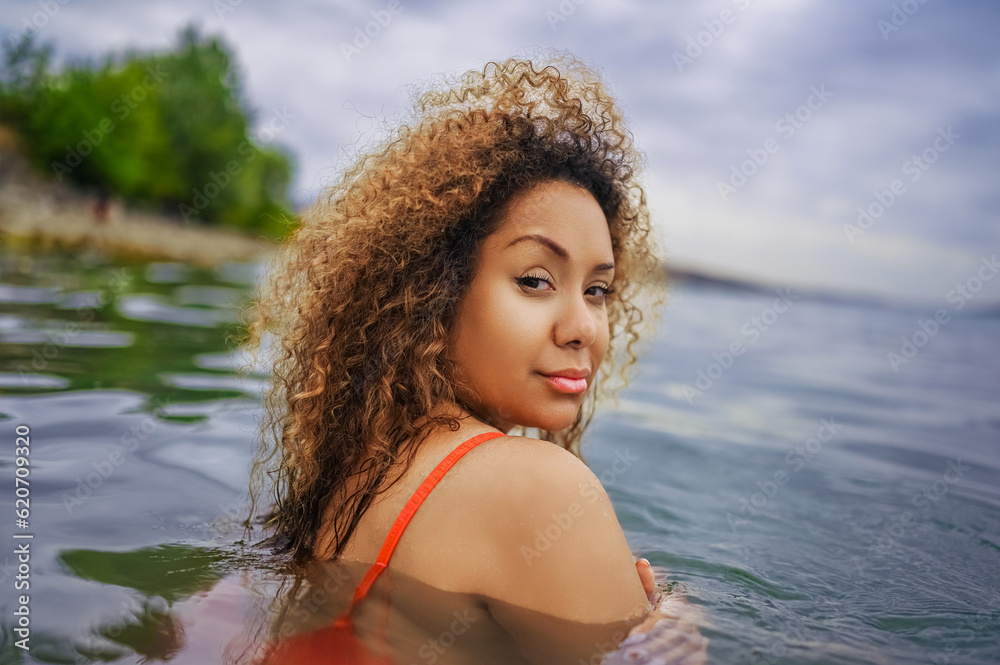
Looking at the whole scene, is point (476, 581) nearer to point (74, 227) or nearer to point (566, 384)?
point (566, 384)

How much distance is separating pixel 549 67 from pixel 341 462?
164 centimetres

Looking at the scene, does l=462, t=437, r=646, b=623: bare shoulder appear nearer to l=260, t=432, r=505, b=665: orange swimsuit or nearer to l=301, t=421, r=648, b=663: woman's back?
l=301, t=421, r=648, b=663: woman's back

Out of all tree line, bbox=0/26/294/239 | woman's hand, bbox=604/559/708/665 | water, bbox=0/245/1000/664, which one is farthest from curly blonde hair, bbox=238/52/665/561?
tree line, bbox=0/26/294/239

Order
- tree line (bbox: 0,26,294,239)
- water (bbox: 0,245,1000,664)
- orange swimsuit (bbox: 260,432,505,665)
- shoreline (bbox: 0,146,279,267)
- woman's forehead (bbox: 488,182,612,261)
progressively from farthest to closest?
tree line (bbox: 0,26,294,239) < shoreline (bbox: 0,146,279,267) < woman's forehead (bbox: 488,182,612,261) < water (bbox: 0,245,1000,664) < orange swimsuit (bbox: 260,432,505,665)

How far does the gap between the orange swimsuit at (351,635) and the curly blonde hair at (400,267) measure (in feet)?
0.54

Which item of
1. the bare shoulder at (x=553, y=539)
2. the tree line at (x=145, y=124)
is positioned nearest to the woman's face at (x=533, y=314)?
the bare shoulder at (x=553, y=539)

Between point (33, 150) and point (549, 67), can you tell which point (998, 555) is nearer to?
point (549, 67)

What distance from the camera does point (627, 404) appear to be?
7121 mm

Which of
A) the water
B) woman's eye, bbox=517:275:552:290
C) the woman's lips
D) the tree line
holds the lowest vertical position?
the water

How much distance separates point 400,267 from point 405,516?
83 cm

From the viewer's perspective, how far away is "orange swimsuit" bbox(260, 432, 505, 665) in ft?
5.98

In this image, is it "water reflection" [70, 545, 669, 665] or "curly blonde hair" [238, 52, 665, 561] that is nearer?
"water reflection" [70, 545, 669, 665]

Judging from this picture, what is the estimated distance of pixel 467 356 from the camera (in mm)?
2367

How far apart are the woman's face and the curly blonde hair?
6 cm
